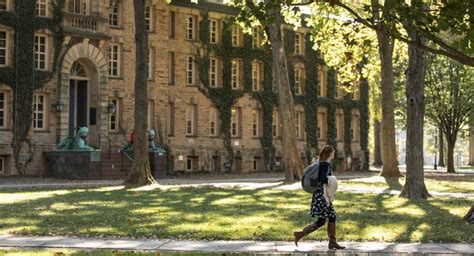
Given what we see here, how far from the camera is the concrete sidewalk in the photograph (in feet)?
35.9

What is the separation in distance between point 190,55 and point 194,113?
3.41 m

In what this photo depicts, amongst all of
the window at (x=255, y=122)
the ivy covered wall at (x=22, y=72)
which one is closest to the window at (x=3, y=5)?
the ivy covered wall at (x=22, y=72)

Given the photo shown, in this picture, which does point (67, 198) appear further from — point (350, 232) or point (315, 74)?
point (315, 74)

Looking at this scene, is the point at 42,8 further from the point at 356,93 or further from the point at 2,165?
the point at 356,93

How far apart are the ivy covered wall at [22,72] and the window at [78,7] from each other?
223cm

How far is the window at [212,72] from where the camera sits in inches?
1736

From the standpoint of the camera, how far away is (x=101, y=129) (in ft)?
122

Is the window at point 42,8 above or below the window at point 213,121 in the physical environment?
above

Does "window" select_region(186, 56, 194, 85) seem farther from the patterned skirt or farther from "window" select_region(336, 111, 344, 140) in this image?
the patterned skirt

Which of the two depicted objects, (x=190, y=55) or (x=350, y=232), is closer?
(x=350, y=232)

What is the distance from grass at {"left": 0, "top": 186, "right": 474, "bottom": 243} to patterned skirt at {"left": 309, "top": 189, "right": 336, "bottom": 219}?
4.85 ft

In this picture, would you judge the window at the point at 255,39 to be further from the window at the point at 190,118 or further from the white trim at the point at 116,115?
the white trim at the point at 116,115

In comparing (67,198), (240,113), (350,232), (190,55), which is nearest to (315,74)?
(240,113)

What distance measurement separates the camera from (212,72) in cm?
4438
